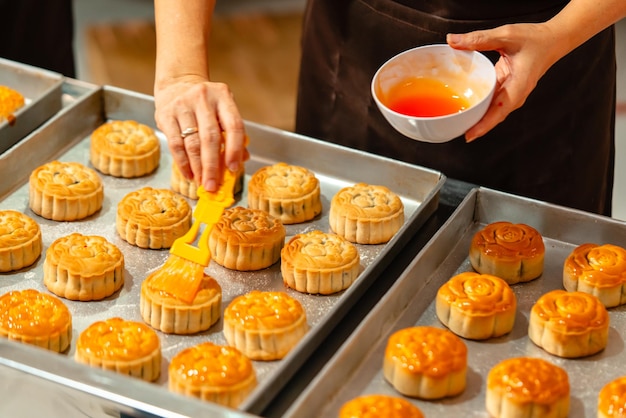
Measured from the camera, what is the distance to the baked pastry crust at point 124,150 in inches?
116

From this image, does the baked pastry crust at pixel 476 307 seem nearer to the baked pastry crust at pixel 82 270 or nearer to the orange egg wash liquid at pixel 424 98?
the orange egg wash liquid at pixel 424 98

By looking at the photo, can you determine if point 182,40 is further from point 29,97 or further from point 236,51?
point 236,51

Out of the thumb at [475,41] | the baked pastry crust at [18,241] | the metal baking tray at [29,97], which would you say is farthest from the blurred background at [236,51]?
the thumb at [475,41]

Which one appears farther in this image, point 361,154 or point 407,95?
point 361,154

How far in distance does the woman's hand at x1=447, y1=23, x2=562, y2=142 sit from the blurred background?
3371mm

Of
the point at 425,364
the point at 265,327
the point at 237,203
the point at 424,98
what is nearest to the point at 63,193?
the point at 237,203

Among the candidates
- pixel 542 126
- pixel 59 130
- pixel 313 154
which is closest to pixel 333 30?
pixel 313 154

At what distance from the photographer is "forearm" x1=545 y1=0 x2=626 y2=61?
2.31 m

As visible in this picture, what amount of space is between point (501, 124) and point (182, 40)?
0.99 meters

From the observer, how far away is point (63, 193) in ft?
8.94

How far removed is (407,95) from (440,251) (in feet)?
1.46

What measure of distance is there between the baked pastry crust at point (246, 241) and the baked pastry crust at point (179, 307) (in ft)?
0.59

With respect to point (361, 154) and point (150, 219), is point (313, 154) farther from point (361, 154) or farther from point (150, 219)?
point (150, 219)

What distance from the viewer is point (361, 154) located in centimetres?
287
